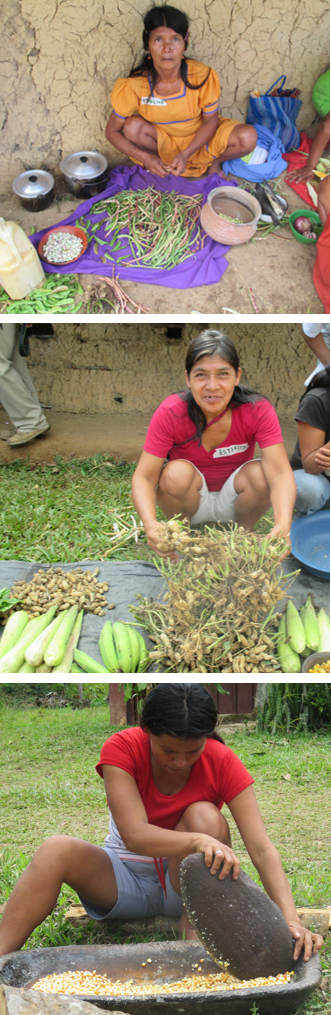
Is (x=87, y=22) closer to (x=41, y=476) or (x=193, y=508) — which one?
(x=41, y=476)

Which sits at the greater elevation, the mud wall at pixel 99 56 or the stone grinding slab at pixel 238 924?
the mud wall at pixel 99 56

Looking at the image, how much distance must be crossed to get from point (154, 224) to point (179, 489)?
2037mm

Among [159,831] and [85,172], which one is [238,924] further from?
[85,172]

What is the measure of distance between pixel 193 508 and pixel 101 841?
1.33 metres

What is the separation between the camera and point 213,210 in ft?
12.8

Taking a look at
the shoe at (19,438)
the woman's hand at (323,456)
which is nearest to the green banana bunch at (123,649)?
the woman's hand at (323,456)

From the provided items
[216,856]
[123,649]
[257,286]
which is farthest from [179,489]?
[257,286]

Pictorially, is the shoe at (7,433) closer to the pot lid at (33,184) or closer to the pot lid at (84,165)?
the pot lid at (33,184)

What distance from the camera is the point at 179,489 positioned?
254 cm

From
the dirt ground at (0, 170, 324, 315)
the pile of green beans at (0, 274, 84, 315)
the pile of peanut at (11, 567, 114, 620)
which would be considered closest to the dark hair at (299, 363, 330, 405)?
the dirt ground at (0, 170, 324, 315)

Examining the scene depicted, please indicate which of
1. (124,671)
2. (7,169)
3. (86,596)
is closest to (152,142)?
(7,169)

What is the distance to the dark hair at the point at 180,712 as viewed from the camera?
1.71 meters

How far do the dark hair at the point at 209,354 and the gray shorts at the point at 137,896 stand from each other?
1.39 meters

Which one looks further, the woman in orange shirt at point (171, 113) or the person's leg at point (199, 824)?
the woman in orange shirt at point (171, 113)
